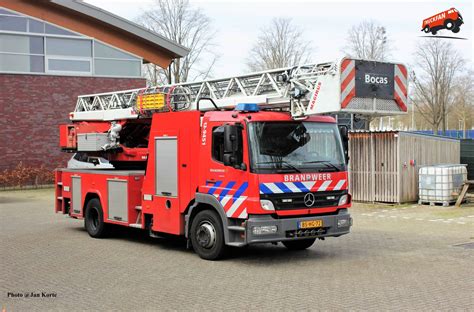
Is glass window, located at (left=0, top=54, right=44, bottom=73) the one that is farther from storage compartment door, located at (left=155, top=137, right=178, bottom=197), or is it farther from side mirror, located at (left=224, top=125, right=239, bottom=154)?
side mirror, located at (left=224, top=125, right=239, bottom=154)

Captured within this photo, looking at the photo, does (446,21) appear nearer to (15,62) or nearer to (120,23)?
(120,23)

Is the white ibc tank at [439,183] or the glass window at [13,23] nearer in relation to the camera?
the white ibc tank at [439,183]

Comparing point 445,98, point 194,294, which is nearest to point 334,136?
point 194,294

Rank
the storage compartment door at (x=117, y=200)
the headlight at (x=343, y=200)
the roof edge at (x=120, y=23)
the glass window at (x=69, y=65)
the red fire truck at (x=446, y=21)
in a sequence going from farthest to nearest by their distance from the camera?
the glass window at (x=69, y=65), the roof edge at (x=120, y=23), the red fire truck at (x=446, y=21), the storage compartment door at (x=117, y=200), the headlight at (x=343, y=200)

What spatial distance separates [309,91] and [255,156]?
139 centimetres

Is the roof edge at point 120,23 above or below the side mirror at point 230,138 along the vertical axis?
above

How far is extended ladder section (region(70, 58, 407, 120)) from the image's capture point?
911cm

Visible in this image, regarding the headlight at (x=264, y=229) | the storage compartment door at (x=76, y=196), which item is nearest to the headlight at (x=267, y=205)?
the headlight at (x=264, y=229)

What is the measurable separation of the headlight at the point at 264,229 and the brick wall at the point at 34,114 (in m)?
21.6

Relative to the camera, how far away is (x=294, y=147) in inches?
368

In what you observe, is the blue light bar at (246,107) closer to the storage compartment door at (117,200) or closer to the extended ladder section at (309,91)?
the extended ladder section at (309,91)

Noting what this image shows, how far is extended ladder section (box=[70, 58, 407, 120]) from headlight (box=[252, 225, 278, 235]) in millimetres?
1854

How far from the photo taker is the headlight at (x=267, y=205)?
29.3 feet

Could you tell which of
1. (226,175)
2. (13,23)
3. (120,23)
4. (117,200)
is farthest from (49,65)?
(226,175)
